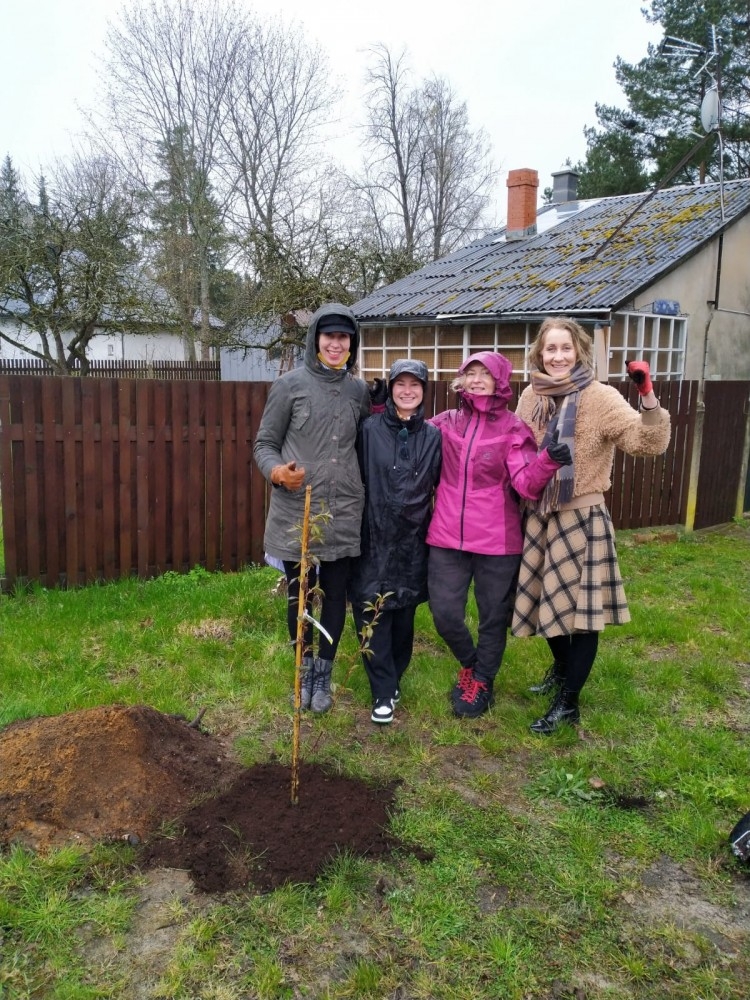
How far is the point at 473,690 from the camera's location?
363 cm

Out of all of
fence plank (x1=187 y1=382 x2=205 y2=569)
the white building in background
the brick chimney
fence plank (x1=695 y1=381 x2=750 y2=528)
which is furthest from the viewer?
the white building in background

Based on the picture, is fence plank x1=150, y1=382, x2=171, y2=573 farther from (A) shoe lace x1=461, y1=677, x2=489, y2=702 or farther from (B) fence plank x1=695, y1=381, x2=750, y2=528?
(B) fence plank x1=695, y1=381, x2=750, y2=528

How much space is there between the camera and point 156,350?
36.6m

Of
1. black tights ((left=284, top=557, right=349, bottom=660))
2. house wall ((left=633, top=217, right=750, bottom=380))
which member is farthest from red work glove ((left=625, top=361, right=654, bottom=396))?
house wall ((left=633, top=217, right=750, bottom=380))

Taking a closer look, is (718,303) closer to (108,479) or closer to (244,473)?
(244,473)

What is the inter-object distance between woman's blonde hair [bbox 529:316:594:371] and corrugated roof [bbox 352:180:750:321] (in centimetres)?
871

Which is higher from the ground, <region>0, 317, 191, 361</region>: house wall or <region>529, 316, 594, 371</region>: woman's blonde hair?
<region>0, 317, 191, 361</region>: house wall

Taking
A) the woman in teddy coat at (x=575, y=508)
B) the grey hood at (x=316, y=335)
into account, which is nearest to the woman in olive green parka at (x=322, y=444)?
the grey hood at (x=316, y=335)

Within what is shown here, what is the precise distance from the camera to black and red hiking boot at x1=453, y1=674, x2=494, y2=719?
3.59 m

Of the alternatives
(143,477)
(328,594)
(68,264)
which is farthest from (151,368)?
(328,594)

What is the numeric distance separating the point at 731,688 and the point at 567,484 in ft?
5.78

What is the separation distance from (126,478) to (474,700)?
3343mm

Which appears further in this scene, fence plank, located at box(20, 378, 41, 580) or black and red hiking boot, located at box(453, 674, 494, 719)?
fence plank, located at box(20, 378, 41, 580)

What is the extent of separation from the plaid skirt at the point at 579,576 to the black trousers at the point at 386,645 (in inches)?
25.7
